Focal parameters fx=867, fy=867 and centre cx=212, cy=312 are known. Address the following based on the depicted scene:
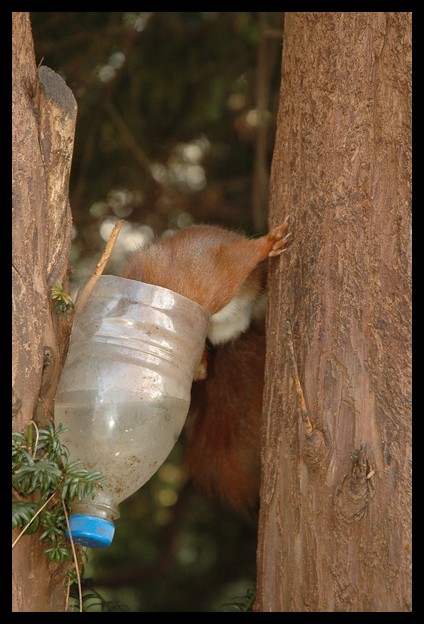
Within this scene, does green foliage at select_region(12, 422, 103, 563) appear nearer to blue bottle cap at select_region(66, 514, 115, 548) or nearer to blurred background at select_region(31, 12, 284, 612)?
blue bottle cap at select_region(66, 514, 115, 548)

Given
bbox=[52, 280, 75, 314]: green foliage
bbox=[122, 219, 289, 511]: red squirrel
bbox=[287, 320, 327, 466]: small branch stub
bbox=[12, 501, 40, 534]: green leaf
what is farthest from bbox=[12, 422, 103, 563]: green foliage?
bbox=[122, 219, 289, 511]: red squirrel

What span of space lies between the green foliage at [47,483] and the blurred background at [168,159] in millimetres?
1895

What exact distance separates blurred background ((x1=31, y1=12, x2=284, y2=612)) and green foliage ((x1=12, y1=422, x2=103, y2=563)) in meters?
1.89

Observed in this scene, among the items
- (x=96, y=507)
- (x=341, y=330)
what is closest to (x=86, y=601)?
(x=96, y=507)

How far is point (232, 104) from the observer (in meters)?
4.48

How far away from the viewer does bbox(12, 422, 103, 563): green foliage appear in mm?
1731

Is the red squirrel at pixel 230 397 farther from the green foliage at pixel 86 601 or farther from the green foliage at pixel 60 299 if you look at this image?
the green foliage at pixel 60 299

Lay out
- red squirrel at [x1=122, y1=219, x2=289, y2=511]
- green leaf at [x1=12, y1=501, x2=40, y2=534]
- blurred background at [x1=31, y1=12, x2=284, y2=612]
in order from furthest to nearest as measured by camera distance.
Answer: blurred background at [x1=31, y1=12, x2=284, y2=612] < red squirrel at [x1=122, y1=219, x2=289, y2=511] < green leaf at [x1=12, y1=501, x2=40, y2=534]

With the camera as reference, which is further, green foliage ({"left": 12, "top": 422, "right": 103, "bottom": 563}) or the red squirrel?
the red squirrel

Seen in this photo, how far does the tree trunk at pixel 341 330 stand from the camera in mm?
1942

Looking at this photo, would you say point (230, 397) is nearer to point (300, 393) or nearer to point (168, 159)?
point (300, 393)

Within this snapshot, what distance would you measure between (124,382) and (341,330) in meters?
0.54

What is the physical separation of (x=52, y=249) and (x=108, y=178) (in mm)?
2399

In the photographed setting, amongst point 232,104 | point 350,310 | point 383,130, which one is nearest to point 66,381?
point 350,310
